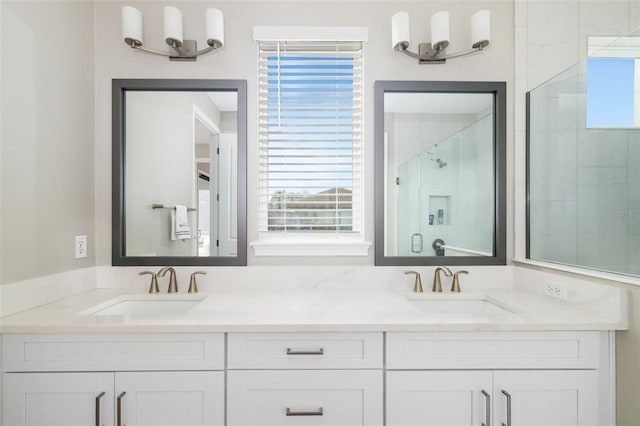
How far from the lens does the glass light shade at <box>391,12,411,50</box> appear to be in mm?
1585

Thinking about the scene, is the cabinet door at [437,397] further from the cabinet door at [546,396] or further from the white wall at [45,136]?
the white wall at [45,136]

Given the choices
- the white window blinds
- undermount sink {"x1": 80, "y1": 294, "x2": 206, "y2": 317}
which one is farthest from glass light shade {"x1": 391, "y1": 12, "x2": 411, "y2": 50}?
undermount sink {"x1": 80, "y1": 294, "x2": 206, "y2": 317}

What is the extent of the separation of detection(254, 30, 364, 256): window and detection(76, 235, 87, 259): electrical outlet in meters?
0.88

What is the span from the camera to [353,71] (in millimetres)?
1747

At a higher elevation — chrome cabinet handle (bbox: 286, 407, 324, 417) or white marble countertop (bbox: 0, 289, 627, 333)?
white marble countertop (bbox: 0, 289, 627, 333)

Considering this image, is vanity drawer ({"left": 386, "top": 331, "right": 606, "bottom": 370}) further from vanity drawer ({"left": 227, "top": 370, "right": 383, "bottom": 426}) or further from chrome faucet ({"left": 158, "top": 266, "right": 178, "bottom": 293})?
chrome faucet ({"left": 158, "top": 266, "right": 178, "bottom": 293})

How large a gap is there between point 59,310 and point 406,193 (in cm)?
167

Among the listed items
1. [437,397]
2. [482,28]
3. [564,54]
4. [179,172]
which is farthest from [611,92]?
[179,172]

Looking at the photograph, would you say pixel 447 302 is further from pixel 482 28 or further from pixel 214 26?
pixel 214 26

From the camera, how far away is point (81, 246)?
1570mm

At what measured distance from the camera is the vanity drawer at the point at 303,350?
1.14 metres

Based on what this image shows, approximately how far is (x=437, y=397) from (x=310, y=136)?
4.41 ft

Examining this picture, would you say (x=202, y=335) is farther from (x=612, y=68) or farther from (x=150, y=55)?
(x=612, y=68)

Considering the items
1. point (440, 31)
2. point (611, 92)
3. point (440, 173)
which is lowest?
point (440, 173)
